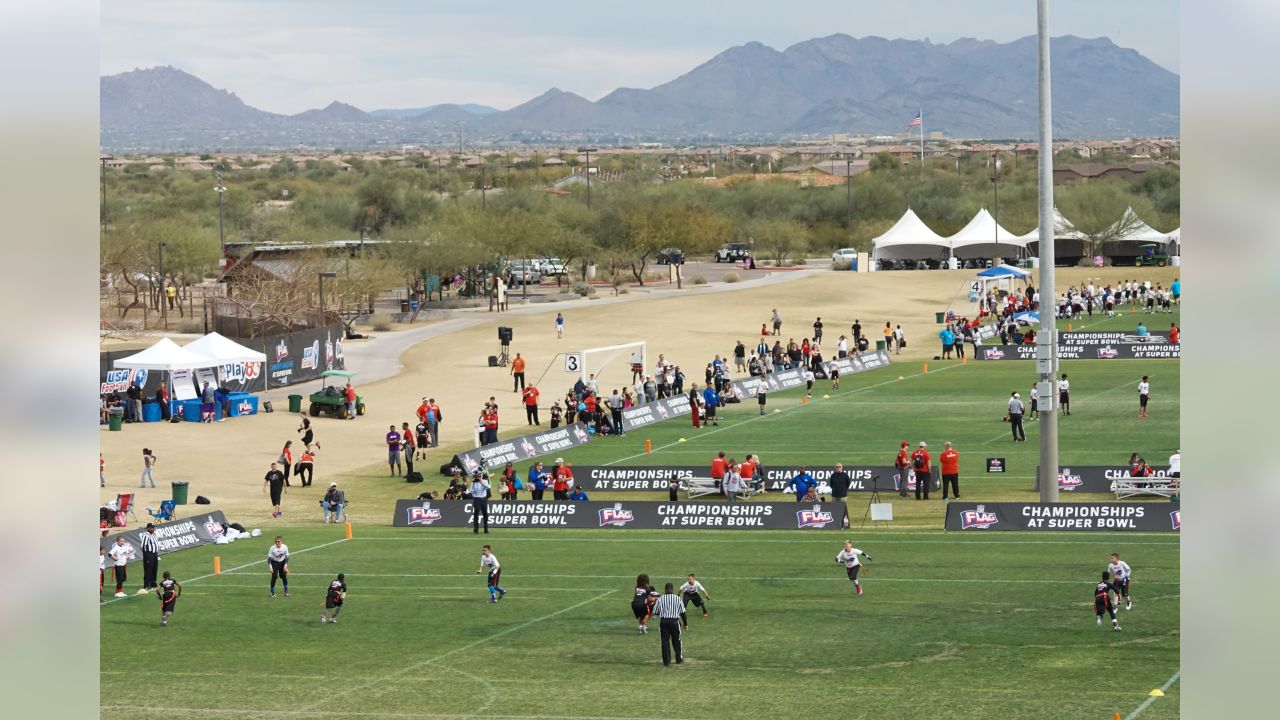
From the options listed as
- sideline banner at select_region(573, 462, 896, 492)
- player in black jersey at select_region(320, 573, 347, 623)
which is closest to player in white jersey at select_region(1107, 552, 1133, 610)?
player in black jersey at select_region(320, 573, 347, 623)

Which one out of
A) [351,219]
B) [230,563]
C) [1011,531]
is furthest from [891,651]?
[351,219]

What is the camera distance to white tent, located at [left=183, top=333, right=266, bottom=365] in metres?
49.1

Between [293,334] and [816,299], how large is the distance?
140 feet

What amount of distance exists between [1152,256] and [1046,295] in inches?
3317

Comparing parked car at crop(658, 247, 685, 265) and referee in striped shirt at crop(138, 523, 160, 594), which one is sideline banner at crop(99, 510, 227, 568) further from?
parked car at crop(658, 247, 685, 265)

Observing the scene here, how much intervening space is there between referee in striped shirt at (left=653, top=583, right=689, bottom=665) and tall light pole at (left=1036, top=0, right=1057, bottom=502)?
12.4m

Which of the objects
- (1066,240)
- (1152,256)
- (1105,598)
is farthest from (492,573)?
(1152,256)

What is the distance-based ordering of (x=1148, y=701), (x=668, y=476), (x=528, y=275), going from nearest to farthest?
(x=1148, y=701) → (x=668, y=476) → (x=528, y=275)

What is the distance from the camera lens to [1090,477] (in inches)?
1382

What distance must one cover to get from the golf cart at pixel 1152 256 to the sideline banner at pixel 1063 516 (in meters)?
82.7

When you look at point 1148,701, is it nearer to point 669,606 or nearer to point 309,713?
point 669,606

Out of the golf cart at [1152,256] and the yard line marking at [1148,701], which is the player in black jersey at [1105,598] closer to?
the yard line marking at [1148,701]

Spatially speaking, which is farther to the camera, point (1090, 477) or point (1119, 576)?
point (1090, 477)

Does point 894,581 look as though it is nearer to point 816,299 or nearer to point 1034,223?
point 816,299
